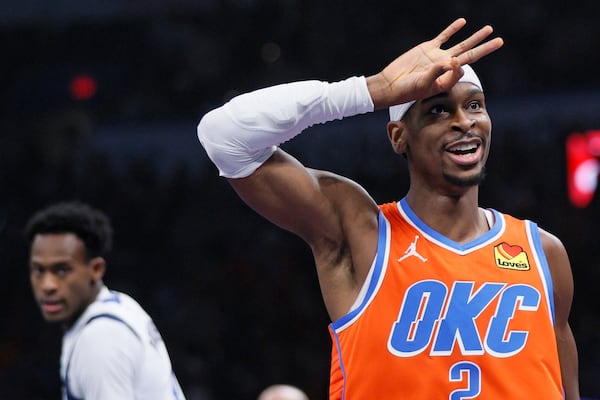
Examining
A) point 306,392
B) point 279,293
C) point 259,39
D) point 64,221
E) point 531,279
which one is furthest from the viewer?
point 259,39

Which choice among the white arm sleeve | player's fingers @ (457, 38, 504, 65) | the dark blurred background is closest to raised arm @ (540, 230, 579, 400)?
player's fingers @ (457, 38, 504, 65)

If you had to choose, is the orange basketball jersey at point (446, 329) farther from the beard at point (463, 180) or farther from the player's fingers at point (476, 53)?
the player's fingers at point (476, 53)

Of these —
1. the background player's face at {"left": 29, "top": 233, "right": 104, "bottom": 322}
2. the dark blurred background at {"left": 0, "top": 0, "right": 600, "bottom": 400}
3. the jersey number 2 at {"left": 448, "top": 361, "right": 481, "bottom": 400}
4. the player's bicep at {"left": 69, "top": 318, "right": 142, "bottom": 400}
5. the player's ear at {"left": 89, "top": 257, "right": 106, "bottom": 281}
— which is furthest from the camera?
the dark blurred background at {"left": 0, "top": 0, "right": 600, "bottom": 400}

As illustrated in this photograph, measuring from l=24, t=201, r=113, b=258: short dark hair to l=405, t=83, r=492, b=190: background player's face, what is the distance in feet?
5.66

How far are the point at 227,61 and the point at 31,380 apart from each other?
2935 millimetres

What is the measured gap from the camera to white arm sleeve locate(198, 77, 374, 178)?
243cm

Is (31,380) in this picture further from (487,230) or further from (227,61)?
(487,230)

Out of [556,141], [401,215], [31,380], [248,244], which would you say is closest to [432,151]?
[401,215]

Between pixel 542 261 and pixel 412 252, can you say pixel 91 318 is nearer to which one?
pixel 412 252

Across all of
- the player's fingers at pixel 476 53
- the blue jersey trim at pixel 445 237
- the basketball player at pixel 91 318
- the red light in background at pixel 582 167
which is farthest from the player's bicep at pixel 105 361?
the red light in background at pixel 582 167

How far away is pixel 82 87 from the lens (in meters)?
8.30

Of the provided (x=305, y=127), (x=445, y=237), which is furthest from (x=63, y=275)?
(x=445, y=237)

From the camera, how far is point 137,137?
8.16m

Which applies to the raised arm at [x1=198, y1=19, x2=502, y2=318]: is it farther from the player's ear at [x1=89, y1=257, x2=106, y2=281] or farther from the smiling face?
the player's ear at [x1=89, y1=257, x2=106, y2=281]
